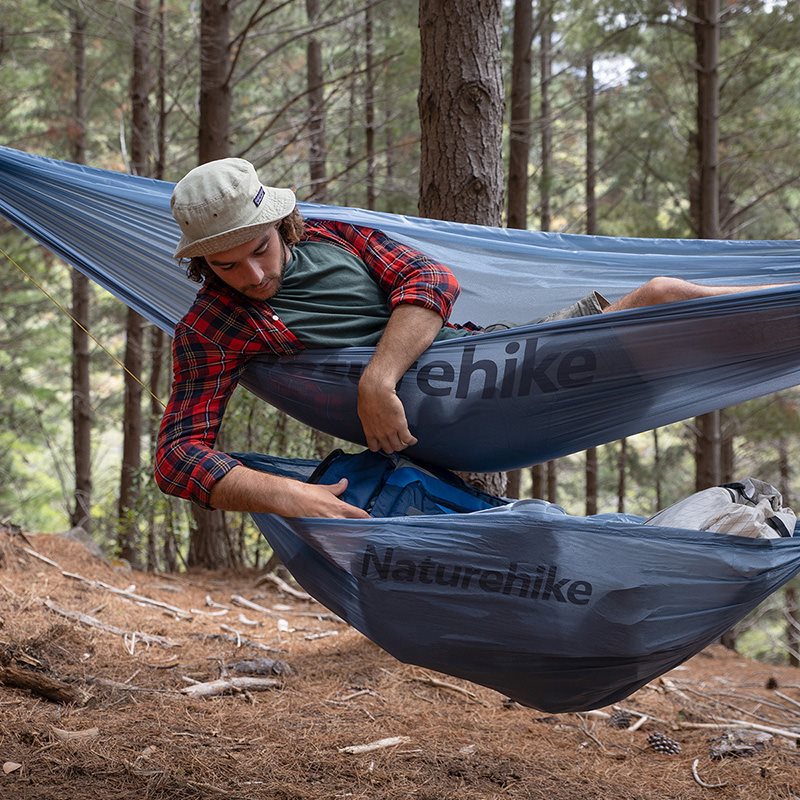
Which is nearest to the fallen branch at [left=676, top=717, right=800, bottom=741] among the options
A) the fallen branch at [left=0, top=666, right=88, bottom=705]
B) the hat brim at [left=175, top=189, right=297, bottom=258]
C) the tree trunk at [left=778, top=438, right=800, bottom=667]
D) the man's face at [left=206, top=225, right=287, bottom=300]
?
the fallen branch at [left=0, top=666, right=88, bottom=705]

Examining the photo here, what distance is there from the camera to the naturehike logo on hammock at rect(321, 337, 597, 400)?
5.49ft

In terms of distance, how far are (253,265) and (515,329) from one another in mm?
505

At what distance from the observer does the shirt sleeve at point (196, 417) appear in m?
1.63

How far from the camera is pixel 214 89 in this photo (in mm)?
4316

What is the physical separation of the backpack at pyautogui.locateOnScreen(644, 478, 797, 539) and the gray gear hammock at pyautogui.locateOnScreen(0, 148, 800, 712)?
0.03 m

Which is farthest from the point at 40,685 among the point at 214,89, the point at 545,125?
the point at 545,125

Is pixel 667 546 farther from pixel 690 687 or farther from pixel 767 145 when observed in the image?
pixel 767 145

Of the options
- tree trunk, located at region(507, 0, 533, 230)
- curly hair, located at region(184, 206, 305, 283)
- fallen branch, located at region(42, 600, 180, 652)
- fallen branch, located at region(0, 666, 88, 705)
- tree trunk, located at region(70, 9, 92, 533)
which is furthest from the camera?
tree trunk, located at region(70, 9, 92, 533)

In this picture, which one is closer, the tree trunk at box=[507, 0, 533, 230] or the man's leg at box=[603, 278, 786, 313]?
the man's leg at box=[603, 278, 786, 313]

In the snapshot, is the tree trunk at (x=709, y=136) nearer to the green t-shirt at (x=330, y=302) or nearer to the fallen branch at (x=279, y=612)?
the fallen branch at (x=279, y=612)

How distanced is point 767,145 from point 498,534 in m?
5.81

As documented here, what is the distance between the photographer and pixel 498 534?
157cm

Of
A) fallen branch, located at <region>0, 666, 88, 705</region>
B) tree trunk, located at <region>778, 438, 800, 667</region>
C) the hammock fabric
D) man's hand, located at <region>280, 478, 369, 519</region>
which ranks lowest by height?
tree trunk, located at <region>778, 438, 800, 667</region>

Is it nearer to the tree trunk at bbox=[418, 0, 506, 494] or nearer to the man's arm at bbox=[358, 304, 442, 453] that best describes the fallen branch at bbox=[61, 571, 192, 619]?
the tree trunk at bbox=[418, 0, 506, 494]
